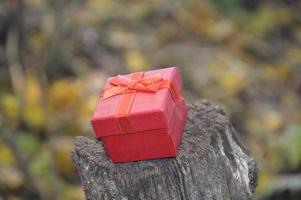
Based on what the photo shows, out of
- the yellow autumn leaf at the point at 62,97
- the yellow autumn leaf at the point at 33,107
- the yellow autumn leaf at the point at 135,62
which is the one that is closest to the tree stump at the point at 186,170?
the yellow autumn leaf at the point at 33,107

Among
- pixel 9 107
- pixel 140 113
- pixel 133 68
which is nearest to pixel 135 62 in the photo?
pixel 133 68

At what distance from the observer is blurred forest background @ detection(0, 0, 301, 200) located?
10.6 ft

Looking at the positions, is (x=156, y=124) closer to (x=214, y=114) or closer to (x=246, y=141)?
(x=214, y=114)

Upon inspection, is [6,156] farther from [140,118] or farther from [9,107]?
[140,118]

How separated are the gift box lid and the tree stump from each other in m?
0.10

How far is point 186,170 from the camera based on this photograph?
1.53 metres

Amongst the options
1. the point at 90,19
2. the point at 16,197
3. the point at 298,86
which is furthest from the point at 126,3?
the point at 16,197

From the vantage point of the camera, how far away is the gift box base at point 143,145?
150 centimetres

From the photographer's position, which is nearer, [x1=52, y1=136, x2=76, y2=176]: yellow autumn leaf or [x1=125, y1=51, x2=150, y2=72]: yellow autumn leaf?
[x1=52, y1=136, x2=76, y2=176]: yellow autumn leaf

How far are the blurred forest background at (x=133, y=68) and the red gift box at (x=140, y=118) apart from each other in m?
1.46

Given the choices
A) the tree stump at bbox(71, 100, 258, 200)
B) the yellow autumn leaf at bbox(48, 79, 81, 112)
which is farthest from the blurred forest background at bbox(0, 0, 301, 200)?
the tree stump at bbox(71, 100, 258, 200)

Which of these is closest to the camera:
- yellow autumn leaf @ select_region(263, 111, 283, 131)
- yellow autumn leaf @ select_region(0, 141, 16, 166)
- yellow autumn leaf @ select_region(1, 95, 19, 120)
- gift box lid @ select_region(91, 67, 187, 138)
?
gift box lid @ select_region(91, 67, 187, 138)

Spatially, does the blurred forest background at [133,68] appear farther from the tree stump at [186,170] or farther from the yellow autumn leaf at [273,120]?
the tree stump at [186,170]

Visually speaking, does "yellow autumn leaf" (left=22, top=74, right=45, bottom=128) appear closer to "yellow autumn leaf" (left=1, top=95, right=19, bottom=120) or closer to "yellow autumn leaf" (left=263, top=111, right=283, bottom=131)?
"yellow autumn leaf" (left=1, top=95, right=19, bottom=120)
